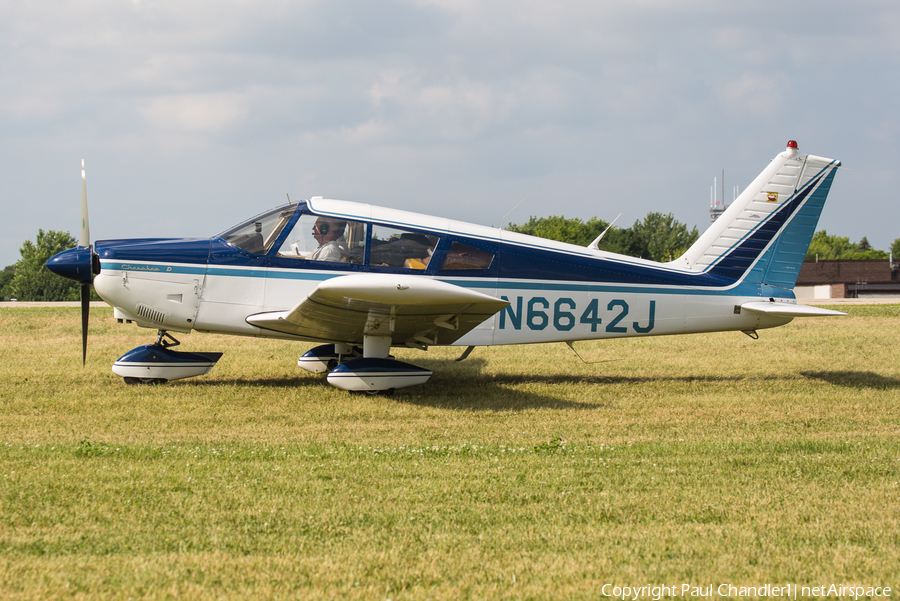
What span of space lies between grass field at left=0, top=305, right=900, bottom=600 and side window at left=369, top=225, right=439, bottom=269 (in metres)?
1.66

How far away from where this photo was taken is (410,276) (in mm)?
7484

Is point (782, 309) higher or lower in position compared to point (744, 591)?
higher

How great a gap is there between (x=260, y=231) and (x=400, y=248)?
1.73m

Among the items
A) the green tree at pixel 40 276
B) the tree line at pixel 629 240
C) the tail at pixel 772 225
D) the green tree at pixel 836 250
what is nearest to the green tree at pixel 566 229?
the tree line at pixel 629 240

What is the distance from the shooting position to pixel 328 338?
8.75 m

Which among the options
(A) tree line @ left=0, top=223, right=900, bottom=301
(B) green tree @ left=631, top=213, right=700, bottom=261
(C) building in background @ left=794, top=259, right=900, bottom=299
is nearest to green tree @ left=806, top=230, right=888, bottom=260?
(A) tree line @ left=0, top=223, right=900, bottom=301

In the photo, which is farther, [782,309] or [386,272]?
[782,309]

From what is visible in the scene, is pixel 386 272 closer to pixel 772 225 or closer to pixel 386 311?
pixel 386 311

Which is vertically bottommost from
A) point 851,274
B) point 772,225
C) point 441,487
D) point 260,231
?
point 441,487

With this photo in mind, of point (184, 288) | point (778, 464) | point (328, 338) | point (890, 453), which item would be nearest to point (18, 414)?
point (184, 288)

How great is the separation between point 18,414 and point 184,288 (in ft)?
7.19

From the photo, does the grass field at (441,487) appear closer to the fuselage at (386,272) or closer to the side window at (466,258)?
the fuselage at (386,272)

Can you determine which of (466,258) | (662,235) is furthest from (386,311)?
(662,235)

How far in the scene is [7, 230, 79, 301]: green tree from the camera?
5469 centimetres
